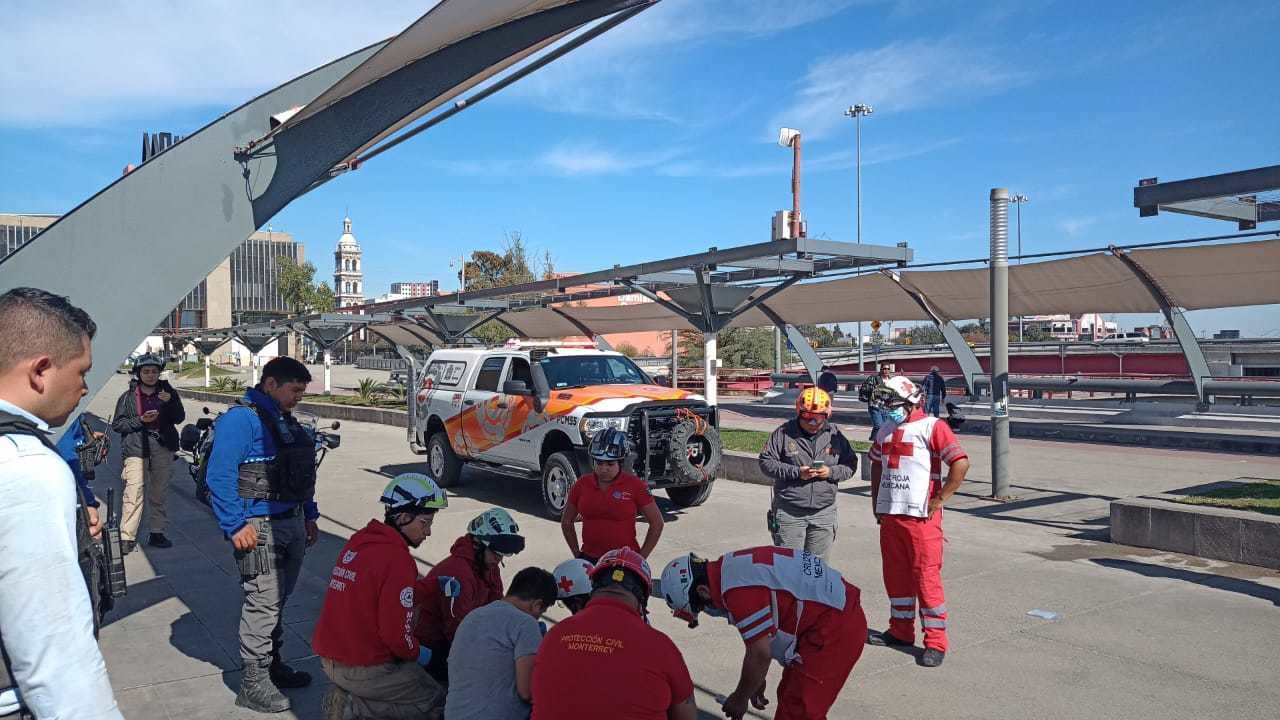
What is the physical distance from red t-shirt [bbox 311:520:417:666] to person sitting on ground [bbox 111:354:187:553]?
602 cm

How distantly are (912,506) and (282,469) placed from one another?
13.0 ft

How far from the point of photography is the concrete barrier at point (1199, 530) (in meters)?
7.65

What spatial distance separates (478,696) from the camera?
345cm

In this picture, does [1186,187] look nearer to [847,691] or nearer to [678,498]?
[847,691]

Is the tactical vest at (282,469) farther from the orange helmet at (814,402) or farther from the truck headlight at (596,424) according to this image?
the truck headlight at (596,424)

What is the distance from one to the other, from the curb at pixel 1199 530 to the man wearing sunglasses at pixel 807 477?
13.9 ft

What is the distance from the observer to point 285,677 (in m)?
5.30

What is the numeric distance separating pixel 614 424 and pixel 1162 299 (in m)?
11.6

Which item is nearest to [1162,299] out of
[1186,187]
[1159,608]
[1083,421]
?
[1083,421]

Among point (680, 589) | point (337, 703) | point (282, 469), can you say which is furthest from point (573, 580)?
point (282, 469)

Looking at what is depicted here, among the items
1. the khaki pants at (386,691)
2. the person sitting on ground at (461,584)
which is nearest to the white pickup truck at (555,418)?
the person sitting on ground at (461,584)

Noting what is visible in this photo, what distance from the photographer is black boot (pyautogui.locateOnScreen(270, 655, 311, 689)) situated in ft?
17.4

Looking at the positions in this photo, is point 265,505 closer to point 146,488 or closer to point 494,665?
point 494,665

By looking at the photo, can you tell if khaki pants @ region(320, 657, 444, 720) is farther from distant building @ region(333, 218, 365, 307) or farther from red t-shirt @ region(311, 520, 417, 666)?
distant building @ region(333, 218, 365, 307)
